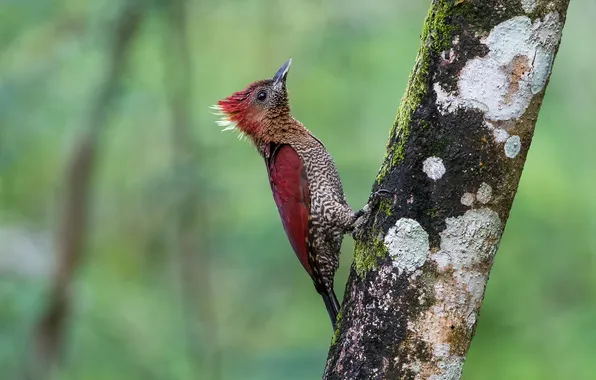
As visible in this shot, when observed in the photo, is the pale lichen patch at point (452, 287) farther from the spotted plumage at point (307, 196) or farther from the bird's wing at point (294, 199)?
the bird's wing at point (294, 199)

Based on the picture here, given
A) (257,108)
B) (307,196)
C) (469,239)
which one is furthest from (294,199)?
(469,239)

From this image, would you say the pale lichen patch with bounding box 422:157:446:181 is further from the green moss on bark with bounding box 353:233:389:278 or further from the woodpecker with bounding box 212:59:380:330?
the woodpecker with bounding box 212:59:380:330

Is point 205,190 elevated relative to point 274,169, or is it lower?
elevated

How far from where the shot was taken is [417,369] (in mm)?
1984

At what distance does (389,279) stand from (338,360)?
302 mm

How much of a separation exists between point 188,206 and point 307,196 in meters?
2.49

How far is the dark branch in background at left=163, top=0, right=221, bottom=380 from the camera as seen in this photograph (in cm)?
579

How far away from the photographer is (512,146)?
1.93 metres

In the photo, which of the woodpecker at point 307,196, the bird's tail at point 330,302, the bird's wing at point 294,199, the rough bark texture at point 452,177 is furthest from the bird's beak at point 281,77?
the rough bark texture at point 452,177

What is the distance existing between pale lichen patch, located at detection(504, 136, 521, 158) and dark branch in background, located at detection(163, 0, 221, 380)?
13.2 feet

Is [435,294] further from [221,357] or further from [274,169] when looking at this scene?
[221,357]

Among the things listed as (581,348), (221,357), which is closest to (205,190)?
(221,357)

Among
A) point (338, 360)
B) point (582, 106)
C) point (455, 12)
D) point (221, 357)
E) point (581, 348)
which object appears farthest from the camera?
point (582, 106)

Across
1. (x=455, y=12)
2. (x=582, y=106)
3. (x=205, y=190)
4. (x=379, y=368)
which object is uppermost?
(x=582, y=106)
